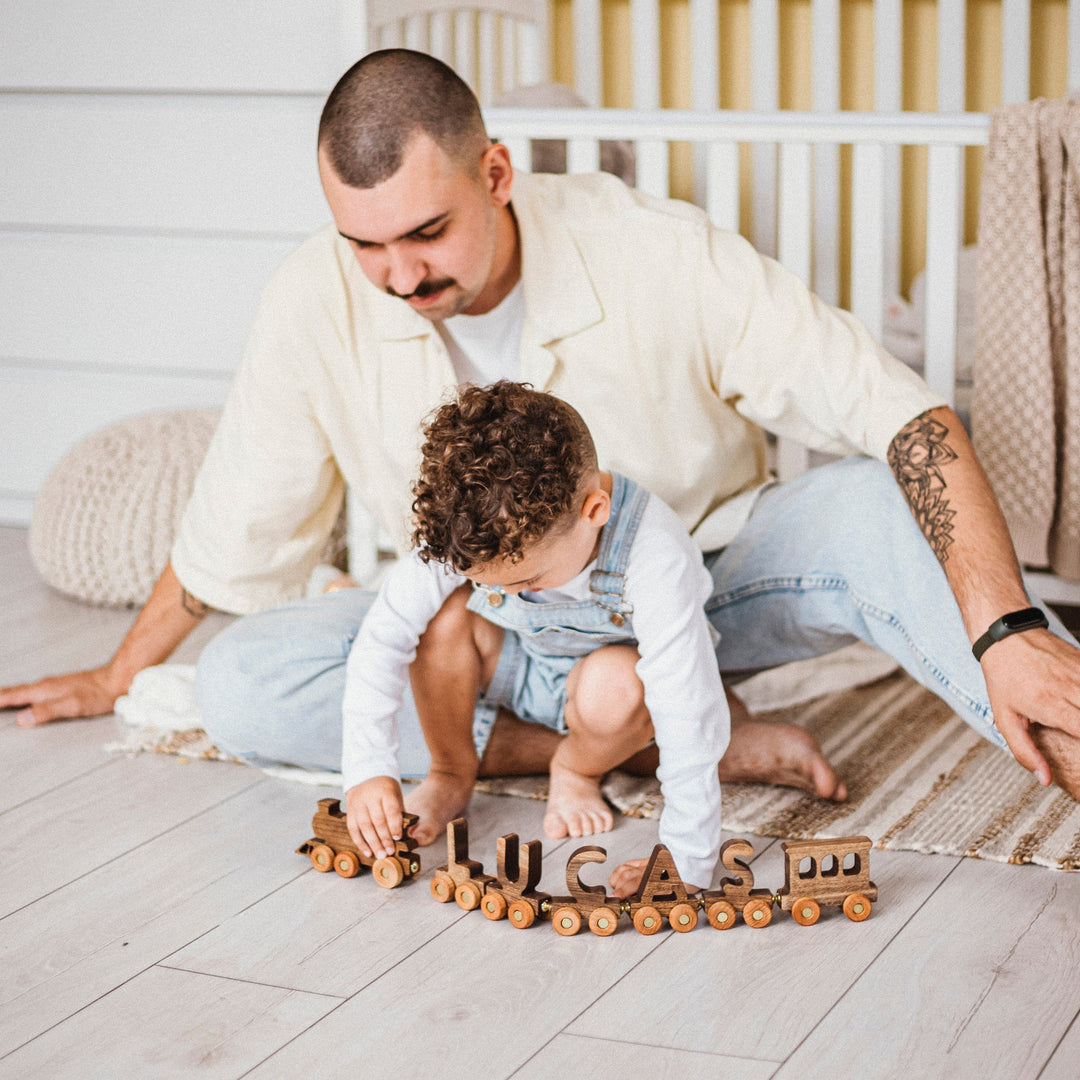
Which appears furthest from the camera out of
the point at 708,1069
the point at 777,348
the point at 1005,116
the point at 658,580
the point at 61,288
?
the point at 61,288

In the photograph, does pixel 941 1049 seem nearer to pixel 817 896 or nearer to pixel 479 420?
pixel 817 896

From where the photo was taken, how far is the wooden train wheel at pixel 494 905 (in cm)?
117

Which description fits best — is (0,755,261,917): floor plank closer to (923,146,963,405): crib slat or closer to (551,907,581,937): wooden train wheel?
(551,907,581,937): wooden train wheel

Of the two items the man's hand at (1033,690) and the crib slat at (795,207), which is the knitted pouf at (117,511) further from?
the man's hand at (1033,690)

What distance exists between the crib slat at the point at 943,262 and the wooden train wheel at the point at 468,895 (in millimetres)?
1000

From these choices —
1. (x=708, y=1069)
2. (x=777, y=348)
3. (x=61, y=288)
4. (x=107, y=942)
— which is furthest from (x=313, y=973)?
(x=61, y=288)

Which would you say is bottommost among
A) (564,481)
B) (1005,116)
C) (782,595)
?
(782,595)

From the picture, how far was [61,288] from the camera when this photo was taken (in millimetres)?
2756

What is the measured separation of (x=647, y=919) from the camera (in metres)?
1.13

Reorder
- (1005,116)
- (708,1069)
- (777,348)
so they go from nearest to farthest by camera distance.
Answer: (708,1069)
(777,348)
(1005,116)

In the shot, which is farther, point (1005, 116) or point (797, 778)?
point (1005, 116)

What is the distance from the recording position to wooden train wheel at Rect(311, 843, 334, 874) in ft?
4.19

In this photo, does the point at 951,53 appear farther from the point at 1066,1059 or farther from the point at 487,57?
the point at 1066,1059

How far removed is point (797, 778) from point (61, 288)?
1.96 meters
